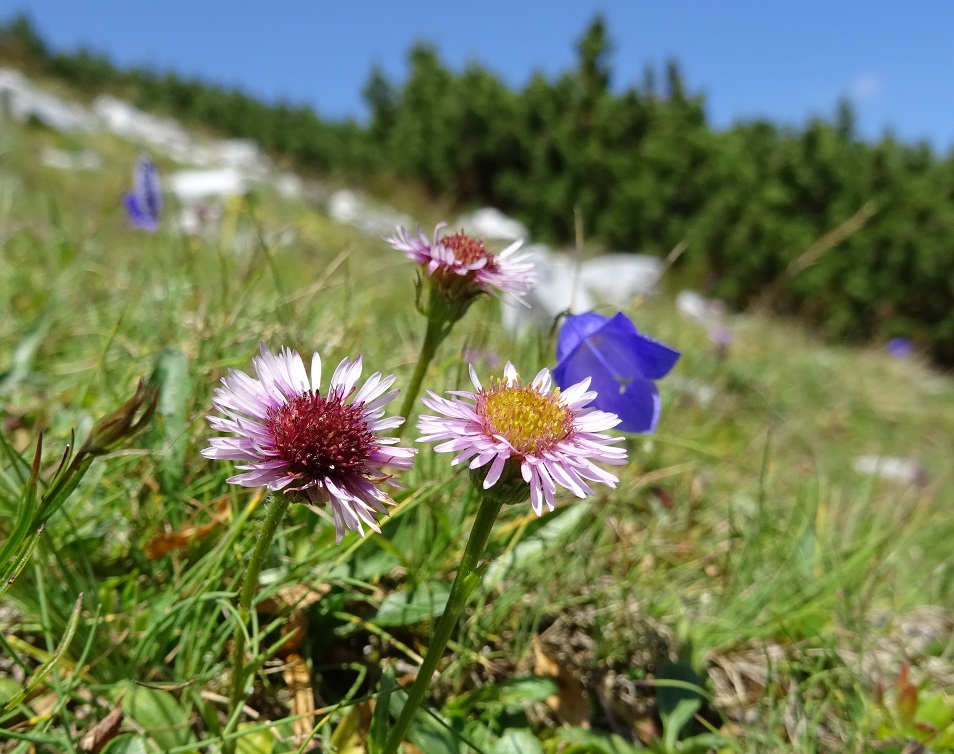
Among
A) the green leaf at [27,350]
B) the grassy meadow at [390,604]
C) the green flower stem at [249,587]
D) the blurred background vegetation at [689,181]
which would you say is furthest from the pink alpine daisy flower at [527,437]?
the blurred background vegetation at [689,181]

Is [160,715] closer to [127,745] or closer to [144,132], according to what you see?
[127,745]

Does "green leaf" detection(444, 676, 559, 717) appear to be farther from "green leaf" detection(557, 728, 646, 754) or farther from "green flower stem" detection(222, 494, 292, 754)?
"green flower stem" detection(222, 494, 292, 754)

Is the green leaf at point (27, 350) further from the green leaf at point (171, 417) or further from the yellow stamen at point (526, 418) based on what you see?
the yellow stamen at point (526, 418)

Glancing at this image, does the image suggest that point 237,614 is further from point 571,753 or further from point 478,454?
point 571,753

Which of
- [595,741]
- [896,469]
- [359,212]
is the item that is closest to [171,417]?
[595,741]

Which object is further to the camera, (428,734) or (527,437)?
(428,734)

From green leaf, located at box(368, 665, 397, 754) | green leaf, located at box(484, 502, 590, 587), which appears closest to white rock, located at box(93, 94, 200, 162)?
green leaf, located at box(484, 502, 590, 587)
